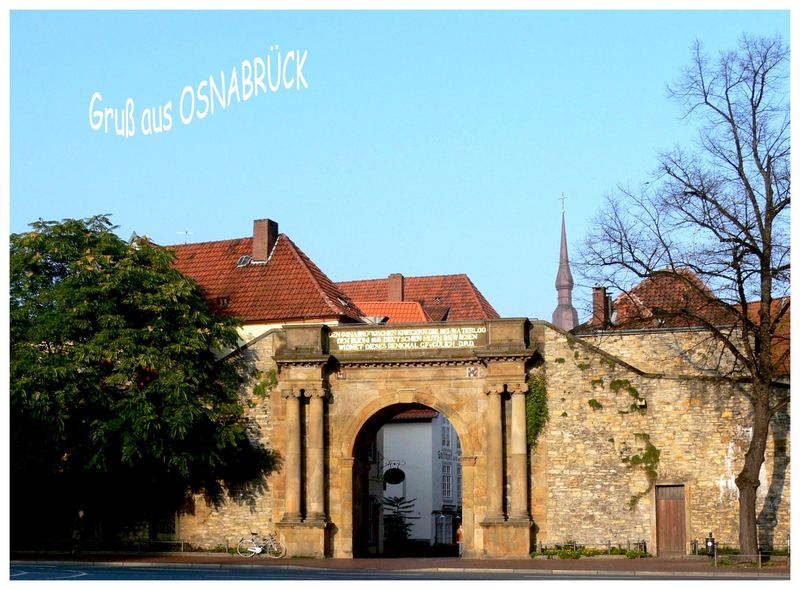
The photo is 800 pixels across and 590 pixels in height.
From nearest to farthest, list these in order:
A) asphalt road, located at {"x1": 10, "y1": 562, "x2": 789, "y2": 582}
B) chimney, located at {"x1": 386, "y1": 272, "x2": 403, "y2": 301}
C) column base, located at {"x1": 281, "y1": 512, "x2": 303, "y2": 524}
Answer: asphalt road, located at {"x1": 10, "y1": 562, "x2": 789, "y2": 582}
column base, located at {"x1": 281, "y1": 512, "x2": 303, "y2": 524}
chimney, located at {"x1": 386, "y1": 272, "x2": 403, "y2": 301}

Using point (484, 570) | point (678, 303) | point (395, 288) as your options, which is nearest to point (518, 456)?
point (484, 570)

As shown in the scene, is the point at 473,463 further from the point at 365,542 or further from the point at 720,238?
the point at 720,238

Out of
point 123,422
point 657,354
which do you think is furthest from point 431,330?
point 123,422

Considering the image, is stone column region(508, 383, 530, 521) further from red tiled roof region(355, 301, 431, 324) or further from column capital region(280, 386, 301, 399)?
red tiled roof region(355, 301, 431, 324)

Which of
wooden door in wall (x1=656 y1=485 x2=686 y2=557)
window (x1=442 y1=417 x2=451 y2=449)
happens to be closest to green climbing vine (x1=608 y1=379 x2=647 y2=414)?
wooden door in wall (x1=656 y1=485 x2=686 y2=557)

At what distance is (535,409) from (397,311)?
23405 millimetres

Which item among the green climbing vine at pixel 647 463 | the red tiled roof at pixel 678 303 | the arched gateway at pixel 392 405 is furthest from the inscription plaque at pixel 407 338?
the green climbing vine at pixel 647 463

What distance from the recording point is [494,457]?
1645 inches

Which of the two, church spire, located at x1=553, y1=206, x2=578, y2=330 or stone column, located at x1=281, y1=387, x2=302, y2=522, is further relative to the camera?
church spire, located at x1=553, y1=206, x2=578, y2=330

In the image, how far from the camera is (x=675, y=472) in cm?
4134

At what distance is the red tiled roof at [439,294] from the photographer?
7244 centimetres

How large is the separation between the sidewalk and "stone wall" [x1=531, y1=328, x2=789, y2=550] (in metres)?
1.65

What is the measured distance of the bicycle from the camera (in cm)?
4262

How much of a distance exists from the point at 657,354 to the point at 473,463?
705 cm
